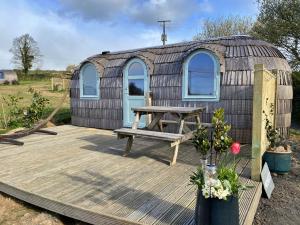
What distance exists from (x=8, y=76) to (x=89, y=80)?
29121 millimetres

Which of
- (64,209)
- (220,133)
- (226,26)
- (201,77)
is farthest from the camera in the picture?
(226,26)

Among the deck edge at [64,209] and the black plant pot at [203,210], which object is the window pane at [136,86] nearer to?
the deck edge at [64,209]

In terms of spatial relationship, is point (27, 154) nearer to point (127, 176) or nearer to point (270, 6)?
point (127, 176)

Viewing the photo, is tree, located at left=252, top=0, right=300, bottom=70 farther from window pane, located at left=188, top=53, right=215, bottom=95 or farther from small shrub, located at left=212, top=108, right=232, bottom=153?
small shrub, located at left=212, top=108, right=232, bottom=153

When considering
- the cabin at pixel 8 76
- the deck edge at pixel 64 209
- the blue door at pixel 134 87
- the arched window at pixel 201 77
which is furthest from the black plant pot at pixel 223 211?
the cabin at pixel 8 76

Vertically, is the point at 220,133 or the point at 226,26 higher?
the point at 226,26

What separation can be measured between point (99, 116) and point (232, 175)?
647 cm

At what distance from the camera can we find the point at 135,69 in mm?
7566

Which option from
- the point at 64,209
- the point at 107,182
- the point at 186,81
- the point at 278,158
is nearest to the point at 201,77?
the point at 186,81

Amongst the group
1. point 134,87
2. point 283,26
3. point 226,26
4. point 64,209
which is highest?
point 226,26

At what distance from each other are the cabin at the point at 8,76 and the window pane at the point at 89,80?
27.9m

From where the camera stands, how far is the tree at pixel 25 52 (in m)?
34.5

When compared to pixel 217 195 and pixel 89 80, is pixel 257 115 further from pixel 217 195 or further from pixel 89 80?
pixel 89 80

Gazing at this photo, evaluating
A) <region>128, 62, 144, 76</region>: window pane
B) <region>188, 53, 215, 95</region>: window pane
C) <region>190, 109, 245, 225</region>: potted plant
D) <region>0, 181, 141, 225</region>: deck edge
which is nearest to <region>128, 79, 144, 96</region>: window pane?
<region>128, 62, 144, 76</region>: window pane
